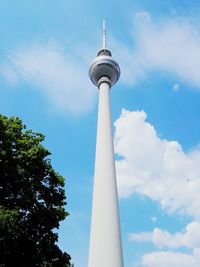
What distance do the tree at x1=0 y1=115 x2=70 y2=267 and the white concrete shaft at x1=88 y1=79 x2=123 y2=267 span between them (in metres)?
3.30

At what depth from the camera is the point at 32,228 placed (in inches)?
1167

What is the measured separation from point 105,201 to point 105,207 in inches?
27.9

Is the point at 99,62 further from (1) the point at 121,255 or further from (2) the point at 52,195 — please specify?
(1) the point at 121,255

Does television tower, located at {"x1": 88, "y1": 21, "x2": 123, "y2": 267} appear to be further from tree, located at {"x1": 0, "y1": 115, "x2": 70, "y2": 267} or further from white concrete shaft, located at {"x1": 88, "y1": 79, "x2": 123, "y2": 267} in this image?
tree, located at {"x1": 0, "y1": 115, "x2": 70, "y2": 267}

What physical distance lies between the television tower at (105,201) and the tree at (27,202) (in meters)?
3.32

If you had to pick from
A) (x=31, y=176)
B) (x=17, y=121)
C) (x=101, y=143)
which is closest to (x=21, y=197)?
(x=31, y=176)

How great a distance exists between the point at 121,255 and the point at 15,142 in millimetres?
14764

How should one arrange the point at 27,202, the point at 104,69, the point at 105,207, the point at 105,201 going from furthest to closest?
the point at 104,69 < the point at 105,201 < the point at 105,207 < the point at 27,202

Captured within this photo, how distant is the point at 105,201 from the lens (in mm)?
35594

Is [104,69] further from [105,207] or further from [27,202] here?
[27,202]

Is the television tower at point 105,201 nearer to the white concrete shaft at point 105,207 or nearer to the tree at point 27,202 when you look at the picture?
the white concrete shaft at point 105,207

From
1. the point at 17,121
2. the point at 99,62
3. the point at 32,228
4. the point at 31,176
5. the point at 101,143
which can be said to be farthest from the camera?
the point at 99,62

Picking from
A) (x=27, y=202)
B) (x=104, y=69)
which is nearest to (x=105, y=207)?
(x=27, y=202)

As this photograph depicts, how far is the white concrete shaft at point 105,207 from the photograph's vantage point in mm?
31391
